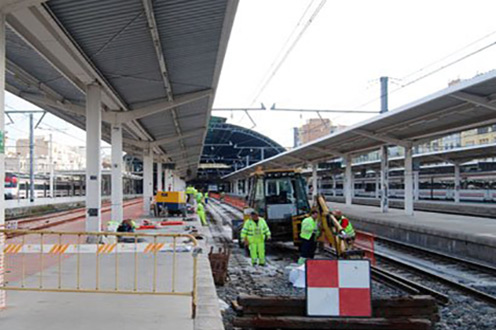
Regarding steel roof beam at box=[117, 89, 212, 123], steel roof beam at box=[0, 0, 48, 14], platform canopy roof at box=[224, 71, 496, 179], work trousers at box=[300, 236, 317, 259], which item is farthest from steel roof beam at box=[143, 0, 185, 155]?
platform canopy roof at box=[224, 71, 496, 179]

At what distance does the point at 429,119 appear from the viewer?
17719 millimetres

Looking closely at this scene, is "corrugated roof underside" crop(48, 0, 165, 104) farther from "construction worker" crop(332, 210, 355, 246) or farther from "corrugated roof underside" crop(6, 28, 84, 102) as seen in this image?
"construction worker" crop(332, 210, 355, 246)

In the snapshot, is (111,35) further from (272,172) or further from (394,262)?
(394,262)

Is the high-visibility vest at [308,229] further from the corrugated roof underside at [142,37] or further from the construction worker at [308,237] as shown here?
the corrugated roof underside at [142,37]

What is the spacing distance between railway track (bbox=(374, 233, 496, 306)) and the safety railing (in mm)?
5440

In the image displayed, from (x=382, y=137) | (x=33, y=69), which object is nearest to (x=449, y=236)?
(x=382, y=137)

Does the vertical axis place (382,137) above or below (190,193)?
above

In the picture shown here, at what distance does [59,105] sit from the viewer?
1588 cm

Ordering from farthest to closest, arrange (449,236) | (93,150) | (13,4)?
(449,236) → (93,150) → (13,4)

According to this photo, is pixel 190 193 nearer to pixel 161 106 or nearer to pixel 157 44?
pixel 161 106

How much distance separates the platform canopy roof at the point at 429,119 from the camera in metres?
Answer: 13.9

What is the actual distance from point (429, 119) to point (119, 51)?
A: 11760mm

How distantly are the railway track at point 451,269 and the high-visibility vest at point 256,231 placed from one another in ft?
12.4

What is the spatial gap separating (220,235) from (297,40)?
11652mm
